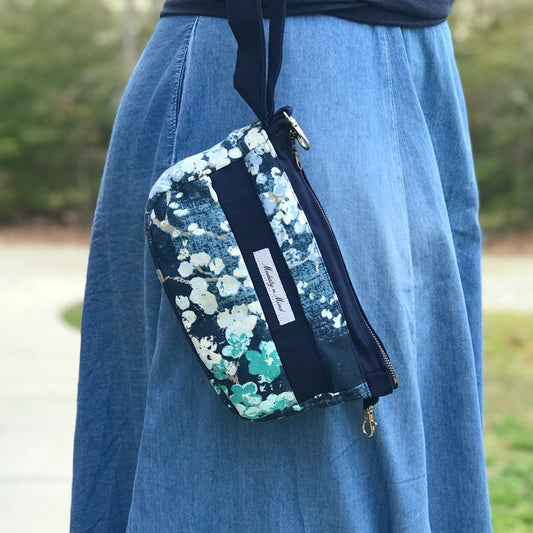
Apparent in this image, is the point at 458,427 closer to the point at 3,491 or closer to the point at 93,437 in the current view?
the point at 93,437

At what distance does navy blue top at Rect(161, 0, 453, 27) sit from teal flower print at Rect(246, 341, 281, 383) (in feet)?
1.47

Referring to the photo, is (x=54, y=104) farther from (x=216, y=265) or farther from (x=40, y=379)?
(x=216, y=265)

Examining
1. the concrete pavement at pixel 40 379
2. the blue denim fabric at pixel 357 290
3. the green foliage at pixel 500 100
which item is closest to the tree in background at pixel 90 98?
the green foliage at pixel 500 100

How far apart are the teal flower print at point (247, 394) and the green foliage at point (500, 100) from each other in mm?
11873

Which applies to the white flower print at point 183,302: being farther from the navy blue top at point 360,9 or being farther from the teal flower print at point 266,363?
the navy blue top at point 360,9

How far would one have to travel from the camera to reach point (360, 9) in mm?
1110

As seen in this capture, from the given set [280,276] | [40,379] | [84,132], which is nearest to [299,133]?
[280,276]

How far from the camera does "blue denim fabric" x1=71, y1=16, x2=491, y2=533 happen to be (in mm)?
1085

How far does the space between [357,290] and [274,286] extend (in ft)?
0.45

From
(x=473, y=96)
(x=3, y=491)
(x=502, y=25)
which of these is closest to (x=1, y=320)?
(x=3, y=491)

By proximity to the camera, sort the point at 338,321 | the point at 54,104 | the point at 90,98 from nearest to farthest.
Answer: the point at 338,321
the point at 54,104
the point at 90,98

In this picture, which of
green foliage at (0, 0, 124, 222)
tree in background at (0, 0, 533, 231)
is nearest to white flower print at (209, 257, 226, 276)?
tree in background at (0, 0, 533, 231)

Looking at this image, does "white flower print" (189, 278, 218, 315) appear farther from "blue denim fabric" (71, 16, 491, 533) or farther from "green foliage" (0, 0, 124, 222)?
"green foliage" (0, 0, 124, 222)

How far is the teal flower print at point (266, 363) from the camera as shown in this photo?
1005 millimetres
